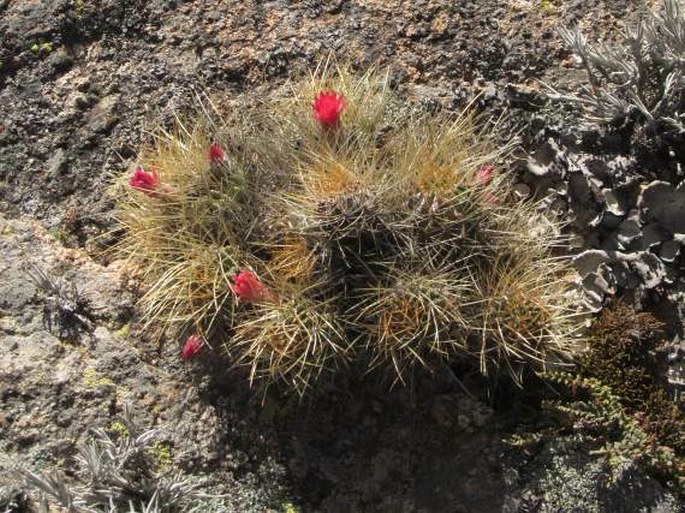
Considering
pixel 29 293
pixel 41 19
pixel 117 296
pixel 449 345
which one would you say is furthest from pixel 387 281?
pixel 41 19

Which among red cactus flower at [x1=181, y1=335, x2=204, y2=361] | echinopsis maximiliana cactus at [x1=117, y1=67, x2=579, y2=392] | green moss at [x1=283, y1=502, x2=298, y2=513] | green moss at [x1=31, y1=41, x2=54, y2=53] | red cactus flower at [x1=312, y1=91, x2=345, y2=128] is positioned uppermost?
red cactus flower at [x1=312, y1=91, x2=345, y2=128]

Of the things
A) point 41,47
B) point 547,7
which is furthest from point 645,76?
point 41,47

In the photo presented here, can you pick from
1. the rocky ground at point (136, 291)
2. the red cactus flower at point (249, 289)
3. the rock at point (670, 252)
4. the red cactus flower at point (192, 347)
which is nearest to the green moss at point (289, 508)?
the rocky ground at point (136, 291)

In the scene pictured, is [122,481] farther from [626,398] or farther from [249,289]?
[626,398]

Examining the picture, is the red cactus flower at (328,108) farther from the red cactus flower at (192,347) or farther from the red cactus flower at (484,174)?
the red cactus flower at (192,347)

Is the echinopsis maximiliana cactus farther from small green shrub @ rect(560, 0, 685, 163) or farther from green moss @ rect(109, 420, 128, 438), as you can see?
small green shrub @ rect(560, 0, 685, 163)

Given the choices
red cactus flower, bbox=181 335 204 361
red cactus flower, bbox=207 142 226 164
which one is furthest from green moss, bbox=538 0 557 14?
red cactus flower, bbox=181 335 204 361

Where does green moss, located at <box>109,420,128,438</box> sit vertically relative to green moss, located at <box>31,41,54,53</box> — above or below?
below
